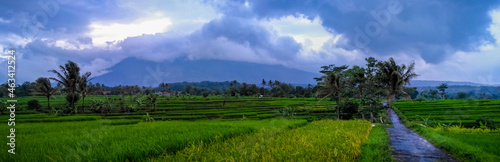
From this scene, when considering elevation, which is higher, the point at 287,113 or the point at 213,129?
the point at 213,129

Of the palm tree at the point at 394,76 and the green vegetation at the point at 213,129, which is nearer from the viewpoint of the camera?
the green vegetation at the point at 213,129

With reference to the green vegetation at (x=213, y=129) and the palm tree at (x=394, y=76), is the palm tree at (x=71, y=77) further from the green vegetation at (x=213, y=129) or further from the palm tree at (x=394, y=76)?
the palm tree at (x=394, y=76)

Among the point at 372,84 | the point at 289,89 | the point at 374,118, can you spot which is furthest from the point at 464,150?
the point at 289,89

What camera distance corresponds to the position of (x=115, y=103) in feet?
145

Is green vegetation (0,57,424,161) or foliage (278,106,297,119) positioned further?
foliage (278,106,297,119)

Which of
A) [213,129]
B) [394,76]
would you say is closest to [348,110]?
[394,76]

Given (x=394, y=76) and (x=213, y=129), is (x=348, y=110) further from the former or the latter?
(x=213, y=129)

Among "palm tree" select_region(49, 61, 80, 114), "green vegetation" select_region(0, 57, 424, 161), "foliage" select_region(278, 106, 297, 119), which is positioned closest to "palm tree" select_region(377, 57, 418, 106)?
"green vegetation" select_region(0, 57, 424, 161)

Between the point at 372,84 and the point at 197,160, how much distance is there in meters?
32.2

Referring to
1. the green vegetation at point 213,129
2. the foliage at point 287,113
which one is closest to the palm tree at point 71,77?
the green vegetation at point 213,129

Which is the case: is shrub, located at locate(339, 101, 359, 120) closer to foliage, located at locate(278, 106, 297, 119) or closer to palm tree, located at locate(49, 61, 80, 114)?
foliage, located at locate(278, 106, 297, 119)

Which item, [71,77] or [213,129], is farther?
[71,77]

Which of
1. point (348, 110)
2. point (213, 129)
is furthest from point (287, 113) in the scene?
point (213, 129)

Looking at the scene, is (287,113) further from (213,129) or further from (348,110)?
(213,129)
